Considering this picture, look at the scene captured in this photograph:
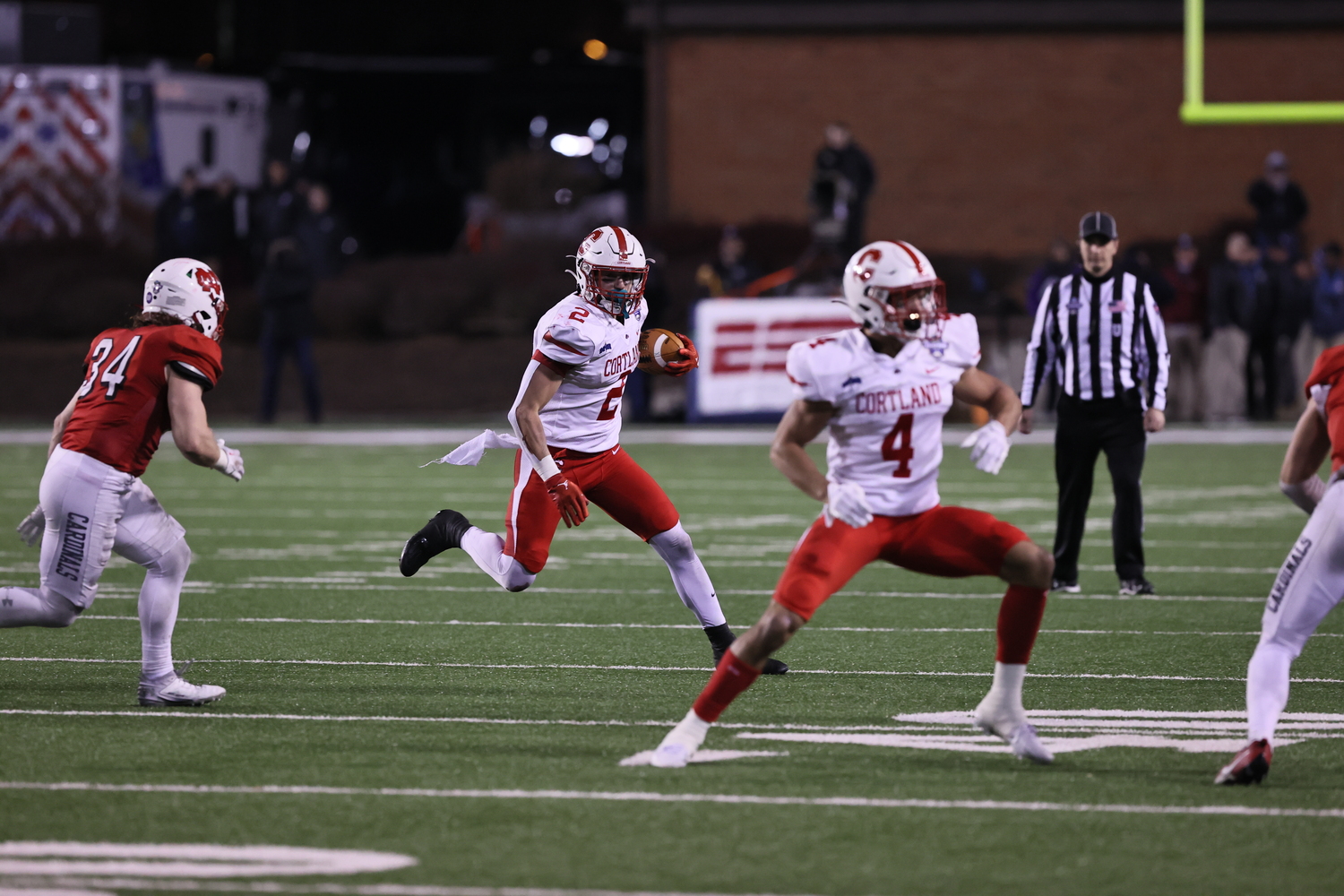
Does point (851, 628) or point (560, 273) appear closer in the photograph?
point (851, 628)

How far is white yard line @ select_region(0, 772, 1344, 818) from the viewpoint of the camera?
518cm

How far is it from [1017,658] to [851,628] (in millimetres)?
2764

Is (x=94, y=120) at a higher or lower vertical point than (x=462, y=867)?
higher

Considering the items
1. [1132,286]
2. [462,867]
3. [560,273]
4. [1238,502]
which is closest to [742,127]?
[560,273]

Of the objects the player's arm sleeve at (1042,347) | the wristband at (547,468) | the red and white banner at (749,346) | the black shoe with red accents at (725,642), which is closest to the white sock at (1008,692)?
the black shoe with red accents at (725,642)

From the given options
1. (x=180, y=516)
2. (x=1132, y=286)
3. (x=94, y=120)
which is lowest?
(x=180, y=516)

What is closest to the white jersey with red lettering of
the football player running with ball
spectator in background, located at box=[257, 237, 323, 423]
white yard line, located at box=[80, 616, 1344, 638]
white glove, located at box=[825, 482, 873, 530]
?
white yard line, located at box=[80, 616, 1344, 638]

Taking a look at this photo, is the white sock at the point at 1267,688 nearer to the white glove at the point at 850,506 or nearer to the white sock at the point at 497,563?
the white glove at the point at 850,506

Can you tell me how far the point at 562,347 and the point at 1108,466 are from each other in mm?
3356

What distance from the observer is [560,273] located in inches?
930

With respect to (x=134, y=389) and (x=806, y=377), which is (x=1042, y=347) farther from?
(x=134, y=389)

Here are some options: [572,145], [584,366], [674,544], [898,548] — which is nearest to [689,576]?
[674,544]

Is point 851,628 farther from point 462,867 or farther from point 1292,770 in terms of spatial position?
point 462,867

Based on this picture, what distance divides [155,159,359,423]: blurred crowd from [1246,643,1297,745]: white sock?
1495 cm
